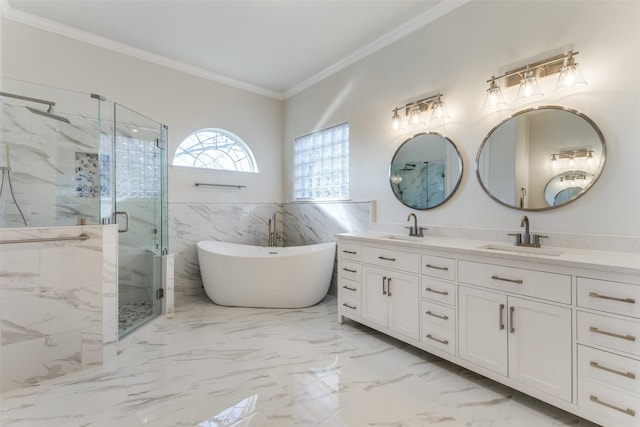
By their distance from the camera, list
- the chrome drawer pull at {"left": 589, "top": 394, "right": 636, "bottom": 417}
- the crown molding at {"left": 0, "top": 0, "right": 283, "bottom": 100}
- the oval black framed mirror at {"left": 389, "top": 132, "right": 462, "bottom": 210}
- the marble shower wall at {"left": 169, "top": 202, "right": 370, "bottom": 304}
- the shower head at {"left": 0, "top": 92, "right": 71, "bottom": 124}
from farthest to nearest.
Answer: the marble shower wall at {"left": 169, "top": 202, "right": 370, "bottom": 304}
the crown molding at {"left": 0, "top": 0, "right": 283, "bottom": 100}
the oval black framed mirror at {"left": 389, "top": 132, "right": 462, "bottom": 210}
the shower head at {"left": 0, "top": 92, "right": 71, "bottom": 124}
the chrome drawer pull at {"left": 589, "top": 394, "right": 636, "bottom": 417}

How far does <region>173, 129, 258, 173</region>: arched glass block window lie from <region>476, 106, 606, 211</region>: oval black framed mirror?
10.2 ft

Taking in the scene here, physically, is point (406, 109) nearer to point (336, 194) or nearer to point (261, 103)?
point (336, 194)

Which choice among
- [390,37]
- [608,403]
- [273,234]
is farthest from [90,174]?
[608,403]

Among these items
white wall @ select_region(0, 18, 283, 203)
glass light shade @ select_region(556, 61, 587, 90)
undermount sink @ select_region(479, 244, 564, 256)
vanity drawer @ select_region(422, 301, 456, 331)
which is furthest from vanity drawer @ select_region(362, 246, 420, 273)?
white wall @ select_region(0, 18, 283, 203)

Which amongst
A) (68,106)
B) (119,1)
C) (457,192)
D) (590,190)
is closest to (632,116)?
(590,190)

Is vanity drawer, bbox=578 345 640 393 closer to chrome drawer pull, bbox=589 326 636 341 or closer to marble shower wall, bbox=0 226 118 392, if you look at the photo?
chrome drawer pull, bbox=589 326 636 341

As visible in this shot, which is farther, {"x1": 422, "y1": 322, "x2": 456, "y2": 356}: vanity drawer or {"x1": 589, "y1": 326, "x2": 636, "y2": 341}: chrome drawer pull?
{"x1": 422, "y1": 322, "x2": 456, "y2": 356}: vanity drawer

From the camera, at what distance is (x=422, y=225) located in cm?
280

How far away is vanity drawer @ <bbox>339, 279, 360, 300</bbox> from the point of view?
2721 mm

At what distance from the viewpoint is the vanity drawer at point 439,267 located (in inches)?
80.0

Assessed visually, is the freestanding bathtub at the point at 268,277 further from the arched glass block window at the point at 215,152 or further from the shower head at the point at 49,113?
the shower head at the point at 49,113

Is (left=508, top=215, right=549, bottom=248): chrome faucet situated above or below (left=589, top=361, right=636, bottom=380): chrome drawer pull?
above

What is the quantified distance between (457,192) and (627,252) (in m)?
1.11

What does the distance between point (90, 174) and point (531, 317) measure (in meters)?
3.52
